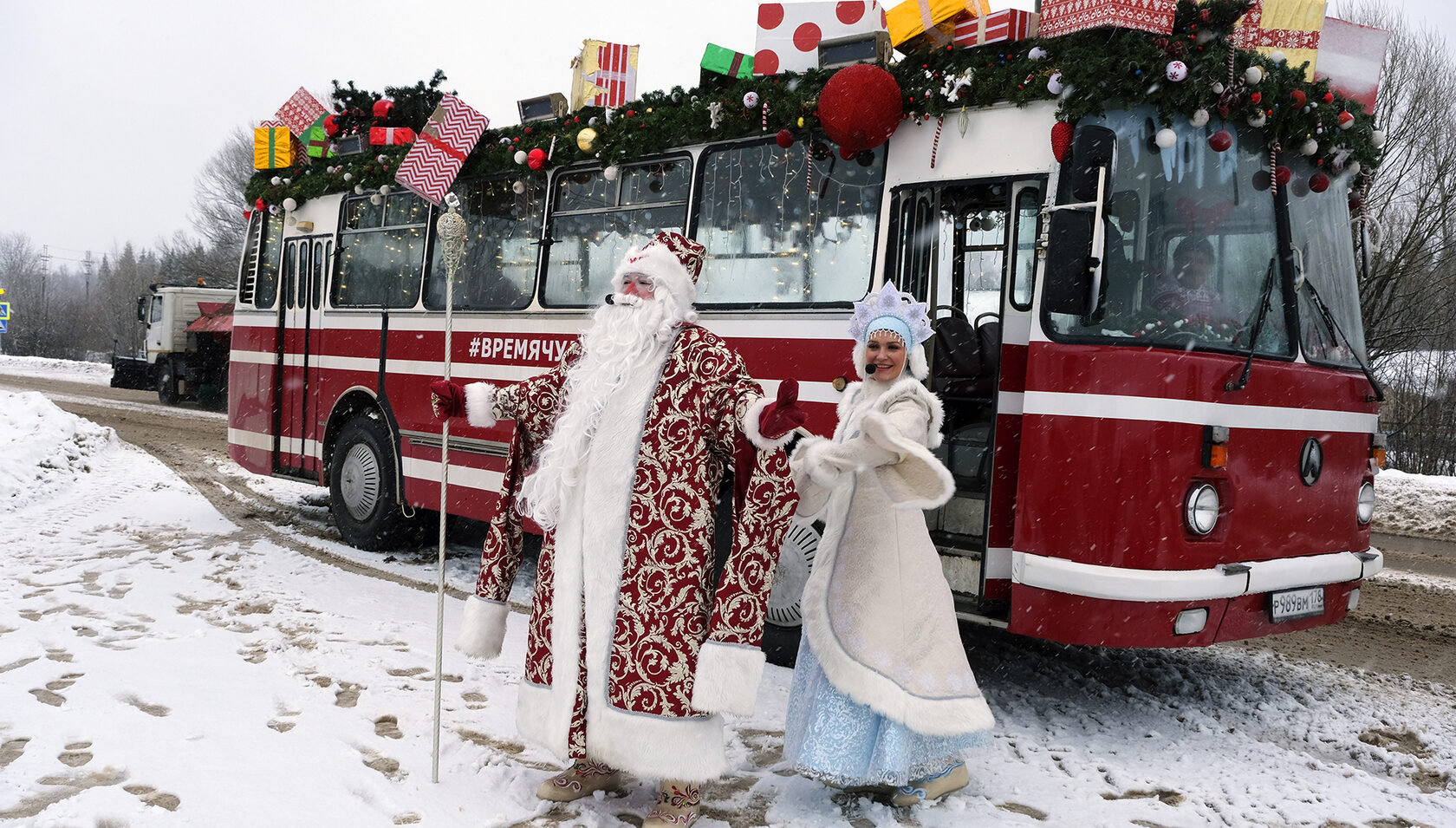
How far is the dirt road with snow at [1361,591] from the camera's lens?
6.19 metres

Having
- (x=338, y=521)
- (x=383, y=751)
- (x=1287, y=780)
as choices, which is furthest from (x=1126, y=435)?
(x=338, y=521)

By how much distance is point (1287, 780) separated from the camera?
3.99m

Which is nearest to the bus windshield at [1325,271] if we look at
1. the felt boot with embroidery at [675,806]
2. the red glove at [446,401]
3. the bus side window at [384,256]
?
the felt boot with embroidery at [675,806]

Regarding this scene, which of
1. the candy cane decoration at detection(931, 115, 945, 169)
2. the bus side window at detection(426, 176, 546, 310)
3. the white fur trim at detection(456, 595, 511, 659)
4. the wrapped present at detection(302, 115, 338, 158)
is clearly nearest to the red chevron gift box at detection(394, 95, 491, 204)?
the bus side window at detection(426, 176, 546, 310)

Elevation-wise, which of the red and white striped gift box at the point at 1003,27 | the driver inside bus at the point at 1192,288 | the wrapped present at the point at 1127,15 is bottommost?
the driver inside bus at the point at 1192,288

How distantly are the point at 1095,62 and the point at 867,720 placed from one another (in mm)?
2817

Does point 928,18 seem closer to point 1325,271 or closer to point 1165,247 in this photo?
point 1165,247

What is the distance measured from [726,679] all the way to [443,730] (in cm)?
162

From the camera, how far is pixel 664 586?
3.23m

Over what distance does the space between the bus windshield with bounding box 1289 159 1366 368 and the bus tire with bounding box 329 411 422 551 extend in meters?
6.14

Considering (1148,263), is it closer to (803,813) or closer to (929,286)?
(929,286)

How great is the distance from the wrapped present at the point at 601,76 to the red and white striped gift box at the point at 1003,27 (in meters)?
2.58

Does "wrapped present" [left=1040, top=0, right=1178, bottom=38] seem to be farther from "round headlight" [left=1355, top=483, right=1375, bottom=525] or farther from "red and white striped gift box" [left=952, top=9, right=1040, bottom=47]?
"round headlight" [left=1355, top=483, right=1375, bottom=525]

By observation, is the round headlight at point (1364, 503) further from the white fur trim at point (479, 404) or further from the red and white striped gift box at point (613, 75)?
the red and white striped gift box at point (613, 75)
